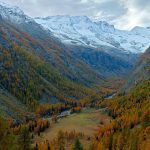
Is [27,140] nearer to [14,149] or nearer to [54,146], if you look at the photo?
[14,149]

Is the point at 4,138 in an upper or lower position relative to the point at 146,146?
upper

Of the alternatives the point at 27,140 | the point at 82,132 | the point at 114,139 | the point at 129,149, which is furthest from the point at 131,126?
the point at 27,140

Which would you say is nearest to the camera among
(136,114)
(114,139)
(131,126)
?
(114,139)

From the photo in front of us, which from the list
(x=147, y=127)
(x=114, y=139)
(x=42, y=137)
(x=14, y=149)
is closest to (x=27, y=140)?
(x=14, y=149)

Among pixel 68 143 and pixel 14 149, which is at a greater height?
pixel 14 149

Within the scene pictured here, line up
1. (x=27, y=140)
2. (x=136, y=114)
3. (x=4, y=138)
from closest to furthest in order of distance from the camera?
(x=4, y=138), (x=27, y=140), (x=136, y=114)

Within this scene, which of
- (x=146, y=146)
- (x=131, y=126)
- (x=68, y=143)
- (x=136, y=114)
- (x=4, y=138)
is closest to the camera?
(x=4, y=138)

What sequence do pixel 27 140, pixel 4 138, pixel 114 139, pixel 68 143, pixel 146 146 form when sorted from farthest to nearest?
1. pixel 68 143
2. pixel 114 139
3. pixel 146 146
4. pixel 27 140
5. pixel 4 138

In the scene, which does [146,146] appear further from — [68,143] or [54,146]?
[68,143]

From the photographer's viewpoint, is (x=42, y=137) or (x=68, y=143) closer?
(x=68, y=143)

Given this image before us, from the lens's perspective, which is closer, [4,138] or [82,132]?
[4,138]
